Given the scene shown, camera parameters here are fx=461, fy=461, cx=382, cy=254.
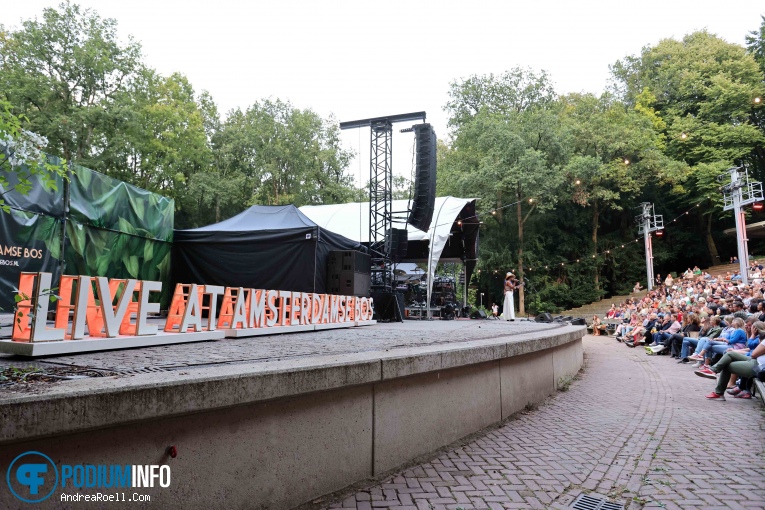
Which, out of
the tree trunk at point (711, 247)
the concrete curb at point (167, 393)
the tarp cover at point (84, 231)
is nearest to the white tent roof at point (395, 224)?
the tarp cover at point (84, 231)

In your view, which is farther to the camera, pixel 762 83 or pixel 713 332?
pixel 762 83

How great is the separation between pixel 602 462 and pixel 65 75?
28.7 meters

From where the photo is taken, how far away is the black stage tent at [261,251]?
1154cm

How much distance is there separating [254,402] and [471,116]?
1430 inches

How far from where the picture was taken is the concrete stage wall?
188 cm

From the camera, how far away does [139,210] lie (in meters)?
12.0

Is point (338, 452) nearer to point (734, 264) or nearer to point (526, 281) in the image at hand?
point (526, 281)

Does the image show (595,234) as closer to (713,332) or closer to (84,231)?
(713,332)

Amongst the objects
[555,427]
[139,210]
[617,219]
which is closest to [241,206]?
[139,210]

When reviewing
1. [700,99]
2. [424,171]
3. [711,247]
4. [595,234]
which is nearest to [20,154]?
[424,171]

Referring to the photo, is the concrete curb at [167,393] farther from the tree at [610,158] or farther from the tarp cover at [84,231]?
the tree at [610,158]

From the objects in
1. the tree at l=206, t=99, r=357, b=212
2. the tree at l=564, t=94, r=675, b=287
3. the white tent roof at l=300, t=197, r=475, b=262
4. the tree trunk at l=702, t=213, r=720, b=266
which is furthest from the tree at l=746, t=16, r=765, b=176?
the tree at l=206, t=99, r=357, b=212

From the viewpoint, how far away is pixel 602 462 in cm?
391

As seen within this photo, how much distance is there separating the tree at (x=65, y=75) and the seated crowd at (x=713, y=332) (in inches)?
996
